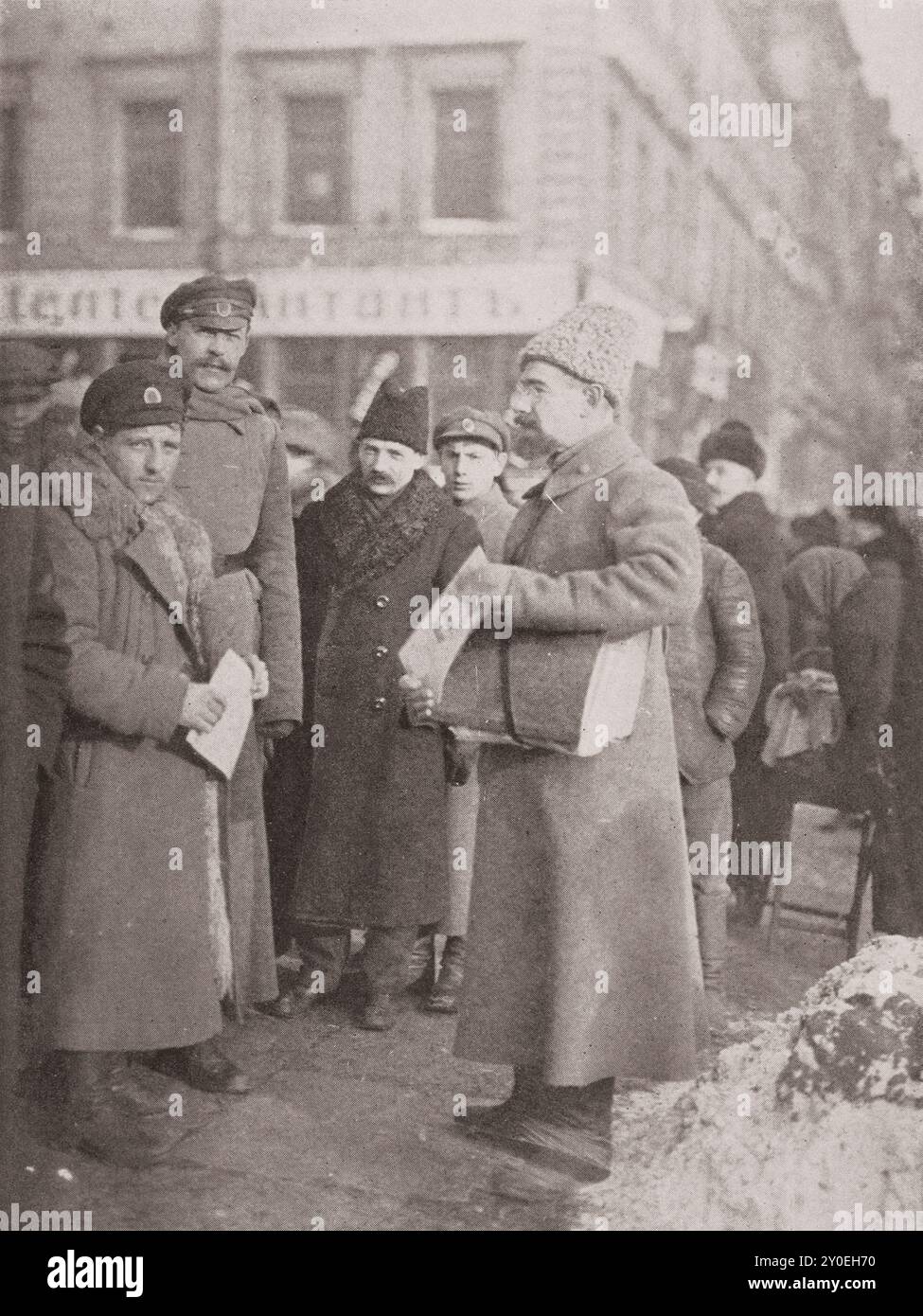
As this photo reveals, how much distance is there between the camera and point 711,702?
12.4ft

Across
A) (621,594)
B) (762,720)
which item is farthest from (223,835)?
(762,720)

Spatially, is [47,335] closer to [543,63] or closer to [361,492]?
[361,492]

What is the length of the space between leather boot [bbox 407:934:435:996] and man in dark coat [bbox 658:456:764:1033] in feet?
2.32

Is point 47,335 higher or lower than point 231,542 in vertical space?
higher

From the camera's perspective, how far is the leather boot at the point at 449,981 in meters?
3.73

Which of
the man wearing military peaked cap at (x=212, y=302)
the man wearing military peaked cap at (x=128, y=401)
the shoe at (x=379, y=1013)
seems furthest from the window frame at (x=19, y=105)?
the shoe at (x=379, y=1013)

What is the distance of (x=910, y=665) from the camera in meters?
3.78

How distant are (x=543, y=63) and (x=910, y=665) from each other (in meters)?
1.78

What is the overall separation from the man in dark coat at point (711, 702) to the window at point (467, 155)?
0.80 m

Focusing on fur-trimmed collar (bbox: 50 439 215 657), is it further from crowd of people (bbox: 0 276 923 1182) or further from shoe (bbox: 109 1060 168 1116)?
shoe (bbox: 109 1060 168 1116)

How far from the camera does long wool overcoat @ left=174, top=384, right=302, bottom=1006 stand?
3.57m

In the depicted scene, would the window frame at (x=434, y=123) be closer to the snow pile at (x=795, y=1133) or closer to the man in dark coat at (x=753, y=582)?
the man in dark coat at (x=753, y=582)

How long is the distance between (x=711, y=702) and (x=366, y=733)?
897 mm

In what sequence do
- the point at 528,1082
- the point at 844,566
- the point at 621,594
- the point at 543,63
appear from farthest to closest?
the point at 844,566 < the point at 543,63 < the point at 528,1082 < the point at 621,594
